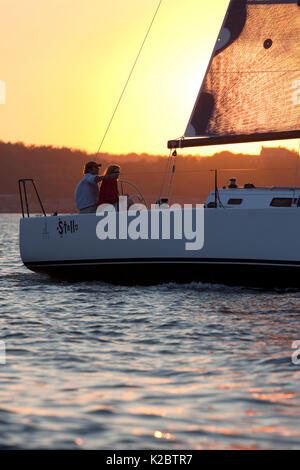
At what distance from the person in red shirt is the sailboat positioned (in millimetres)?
343

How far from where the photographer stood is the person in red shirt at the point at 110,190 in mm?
12172

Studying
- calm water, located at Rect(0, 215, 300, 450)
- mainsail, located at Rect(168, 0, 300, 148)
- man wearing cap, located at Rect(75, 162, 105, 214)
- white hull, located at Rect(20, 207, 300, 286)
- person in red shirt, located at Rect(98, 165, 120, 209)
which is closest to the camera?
calm water, located at Rect(0, 215, 300, 450)

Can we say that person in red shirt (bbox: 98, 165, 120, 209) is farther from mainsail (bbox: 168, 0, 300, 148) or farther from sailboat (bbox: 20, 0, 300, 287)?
mainsail (bbox: 168, 0, 300, 148)

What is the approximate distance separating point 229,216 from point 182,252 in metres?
0.94

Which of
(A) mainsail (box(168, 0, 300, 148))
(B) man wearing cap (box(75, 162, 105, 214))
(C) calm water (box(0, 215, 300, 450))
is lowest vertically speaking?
(C) calm water (box(0, 215, 300, 450))

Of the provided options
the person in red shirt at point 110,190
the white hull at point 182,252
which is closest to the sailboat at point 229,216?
the white hull at point 182,252

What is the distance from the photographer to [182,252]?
11.5 metres

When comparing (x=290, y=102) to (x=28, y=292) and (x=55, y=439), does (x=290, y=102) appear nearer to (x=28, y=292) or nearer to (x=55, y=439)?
(x=28, y=292)

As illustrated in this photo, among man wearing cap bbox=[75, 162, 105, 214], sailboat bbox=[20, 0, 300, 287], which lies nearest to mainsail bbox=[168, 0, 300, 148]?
sailboat bbox=[20, 0, 300, 287]

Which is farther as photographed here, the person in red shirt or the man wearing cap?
the man wearing cap

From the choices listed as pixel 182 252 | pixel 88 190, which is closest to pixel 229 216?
pixel 182 252

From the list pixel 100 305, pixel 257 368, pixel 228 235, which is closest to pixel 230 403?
pixel 257 368

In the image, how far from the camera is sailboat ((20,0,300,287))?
11.0m

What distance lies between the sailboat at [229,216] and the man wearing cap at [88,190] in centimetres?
36
